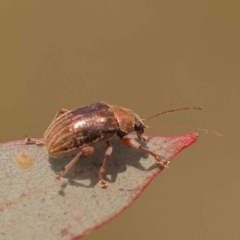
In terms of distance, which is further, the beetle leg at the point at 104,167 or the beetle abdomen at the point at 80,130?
the beetle abdomen at the point at 80,130

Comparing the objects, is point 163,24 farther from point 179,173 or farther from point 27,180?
point 27,180

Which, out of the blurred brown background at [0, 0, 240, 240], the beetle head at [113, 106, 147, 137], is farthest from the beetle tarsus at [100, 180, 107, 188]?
the blurred brown background at [0, 0, 240, 240]

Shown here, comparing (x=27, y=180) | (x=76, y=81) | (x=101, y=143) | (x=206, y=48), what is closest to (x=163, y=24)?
(x=206, y=48)

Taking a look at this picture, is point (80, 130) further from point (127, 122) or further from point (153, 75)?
point (153, 75)

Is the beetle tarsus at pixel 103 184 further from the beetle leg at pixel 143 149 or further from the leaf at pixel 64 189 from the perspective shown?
the beetle leg at pixel 143 149

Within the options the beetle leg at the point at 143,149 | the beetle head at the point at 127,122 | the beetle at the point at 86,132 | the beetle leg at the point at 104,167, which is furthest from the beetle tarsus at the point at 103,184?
the beetle head at the point at 127,122

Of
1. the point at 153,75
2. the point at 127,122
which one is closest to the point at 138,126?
the point at 127,122
